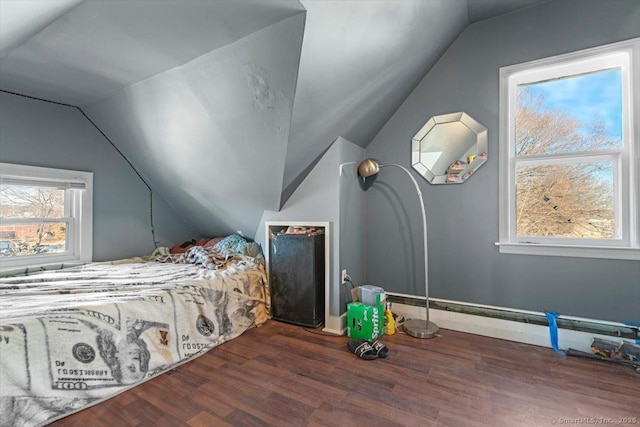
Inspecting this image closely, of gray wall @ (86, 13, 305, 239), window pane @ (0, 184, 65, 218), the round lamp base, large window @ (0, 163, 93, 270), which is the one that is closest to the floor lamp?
the round lamp base

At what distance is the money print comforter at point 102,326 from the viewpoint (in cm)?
146

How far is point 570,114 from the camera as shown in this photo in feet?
7.94

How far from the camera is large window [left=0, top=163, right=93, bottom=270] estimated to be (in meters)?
2.61

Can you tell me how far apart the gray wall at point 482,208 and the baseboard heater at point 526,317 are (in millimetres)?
57

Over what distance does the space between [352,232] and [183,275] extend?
1665 mm

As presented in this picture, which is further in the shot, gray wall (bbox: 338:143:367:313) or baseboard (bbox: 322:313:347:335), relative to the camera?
gray wall (bbox: 338:143:367:313)

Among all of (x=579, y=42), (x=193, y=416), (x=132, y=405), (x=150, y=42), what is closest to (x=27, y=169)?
(x=150, y=42)

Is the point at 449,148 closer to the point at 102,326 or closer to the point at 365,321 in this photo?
the point at 365,321

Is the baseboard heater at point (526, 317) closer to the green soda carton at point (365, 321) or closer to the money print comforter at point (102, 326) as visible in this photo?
the green soda carton at point (365, 321)

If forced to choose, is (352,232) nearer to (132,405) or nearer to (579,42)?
(132,405)

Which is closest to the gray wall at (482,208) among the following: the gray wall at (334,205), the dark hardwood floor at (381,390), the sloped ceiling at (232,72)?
the sloped ceiling at (232,72)

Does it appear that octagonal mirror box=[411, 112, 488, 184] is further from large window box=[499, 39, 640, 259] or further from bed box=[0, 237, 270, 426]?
bed box=[0, 237, 270, 426]

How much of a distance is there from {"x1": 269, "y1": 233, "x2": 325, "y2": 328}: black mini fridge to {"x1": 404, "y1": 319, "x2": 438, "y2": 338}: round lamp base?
829 millimetres

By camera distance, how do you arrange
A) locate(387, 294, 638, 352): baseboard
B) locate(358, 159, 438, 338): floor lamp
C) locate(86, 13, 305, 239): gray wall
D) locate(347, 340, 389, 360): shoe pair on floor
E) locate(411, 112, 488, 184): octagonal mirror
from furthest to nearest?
locate(411, 112, 488, 184): octagonal mirror < locate(358, 159, 438, 338): floor lamp < locate(387, 294, 638, 352): baseboard < locate(347, 340, 389, 360): shoe pair on floor < locate(86, 13, 305, 239): gray wall
